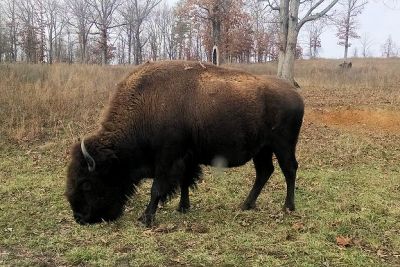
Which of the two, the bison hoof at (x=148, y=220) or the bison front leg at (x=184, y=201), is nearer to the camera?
the bison hoof at (x=148, y=220)

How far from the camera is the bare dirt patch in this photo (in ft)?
47.3

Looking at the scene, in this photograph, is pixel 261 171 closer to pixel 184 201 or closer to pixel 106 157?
pixel 184 201

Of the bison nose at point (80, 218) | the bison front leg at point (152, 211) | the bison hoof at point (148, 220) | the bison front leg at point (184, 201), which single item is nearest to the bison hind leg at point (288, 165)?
the bison front leg at point (184, 201)

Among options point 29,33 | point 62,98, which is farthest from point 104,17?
point 62,98

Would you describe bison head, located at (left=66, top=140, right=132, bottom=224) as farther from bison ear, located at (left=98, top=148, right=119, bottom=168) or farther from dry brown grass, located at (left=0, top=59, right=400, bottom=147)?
dry brown grass, located at (left=0, top=59, right=400, bottom=147)

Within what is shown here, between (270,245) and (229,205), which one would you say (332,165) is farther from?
(270,245)

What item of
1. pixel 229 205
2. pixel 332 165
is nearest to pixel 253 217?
pixel 229 205

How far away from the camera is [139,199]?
7.35 metres

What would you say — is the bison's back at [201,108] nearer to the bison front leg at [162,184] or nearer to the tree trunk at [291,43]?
the bison front leg at [162,184]

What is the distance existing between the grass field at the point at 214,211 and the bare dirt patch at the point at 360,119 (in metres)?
0.31

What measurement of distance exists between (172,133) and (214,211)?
1.52 m

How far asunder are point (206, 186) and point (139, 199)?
139 centimetres

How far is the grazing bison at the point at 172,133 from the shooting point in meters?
5.95

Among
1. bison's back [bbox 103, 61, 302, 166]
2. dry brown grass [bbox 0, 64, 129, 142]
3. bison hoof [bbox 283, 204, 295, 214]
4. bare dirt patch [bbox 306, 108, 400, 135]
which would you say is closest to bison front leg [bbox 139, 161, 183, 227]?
bison's back [bbox 103, 61, 302, 166]
